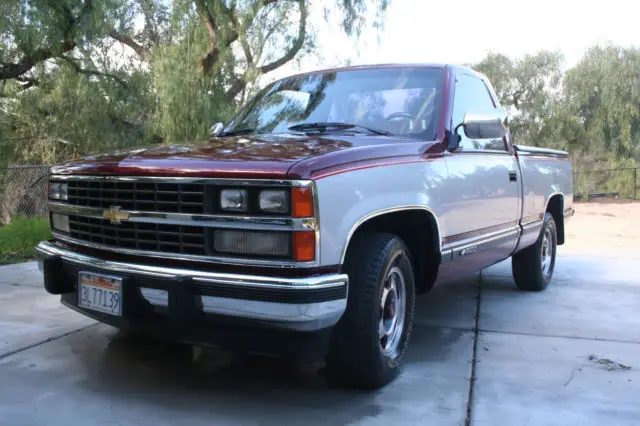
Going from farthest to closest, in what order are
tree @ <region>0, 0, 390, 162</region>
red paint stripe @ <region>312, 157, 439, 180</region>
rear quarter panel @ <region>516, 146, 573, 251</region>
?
tree @ <region>0, 0, 390, 162</region>, rear quarter panel @ <region>516, 146, 573, 251</region>, red paint stripe @ <region>312, 157, 439, 180</region>

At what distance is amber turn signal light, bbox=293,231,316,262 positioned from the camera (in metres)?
2.76

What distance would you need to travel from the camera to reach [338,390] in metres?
3.36

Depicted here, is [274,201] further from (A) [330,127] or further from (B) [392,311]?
(A) [330,127]

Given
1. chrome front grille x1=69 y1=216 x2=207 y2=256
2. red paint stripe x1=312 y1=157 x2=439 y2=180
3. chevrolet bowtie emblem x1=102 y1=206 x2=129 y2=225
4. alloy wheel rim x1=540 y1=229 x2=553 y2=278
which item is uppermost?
red paint stripe x1=312 y1=157 x2=439 y2=180

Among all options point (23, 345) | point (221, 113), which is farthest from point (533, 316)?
point (221, 113)

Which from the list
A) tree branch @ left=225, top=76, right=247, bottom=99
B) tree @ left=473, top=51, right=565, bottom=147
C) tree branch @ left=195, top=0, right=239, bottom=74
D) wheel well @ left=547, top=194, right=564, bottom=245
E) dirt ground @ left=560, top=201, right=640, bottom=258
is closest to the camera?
wheel well @ left=547, top=194, right=564, bottom=245

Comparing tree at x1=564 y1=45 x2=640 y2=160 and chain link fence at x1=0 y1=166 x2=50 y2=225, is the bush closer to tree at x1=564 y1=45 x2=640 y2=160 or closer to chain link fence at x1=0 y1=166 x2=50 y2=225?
chain link fence at x1=0 y1=166 x2=50 y2=225

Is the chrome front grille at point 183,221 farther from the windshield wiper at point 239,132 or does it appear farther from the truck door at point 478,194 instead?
the truck door at point 478,194

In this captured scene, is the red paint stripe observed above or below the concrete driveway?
above

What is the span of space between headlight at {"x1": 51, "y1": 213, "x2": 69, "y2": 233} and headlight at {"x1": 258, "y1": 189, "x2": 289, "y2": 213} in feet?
4.86

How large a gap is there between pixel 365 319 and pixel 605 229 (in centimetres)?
1133

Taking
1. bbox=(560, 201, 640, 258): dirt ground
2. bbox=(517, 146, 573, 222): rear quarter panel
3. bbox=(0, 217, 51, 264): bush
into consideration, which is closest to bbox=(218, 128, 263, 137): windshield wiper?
bbox=(517, 146, 573, 222): rear quarter panel

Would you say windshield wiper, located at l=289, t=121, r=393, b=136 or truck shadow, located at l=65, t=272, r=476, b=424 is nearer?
truck shadow, located at l=65, t=272, r=476, b=424

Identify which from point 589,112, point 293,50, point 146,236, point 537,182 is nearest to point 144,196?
point 146,236
